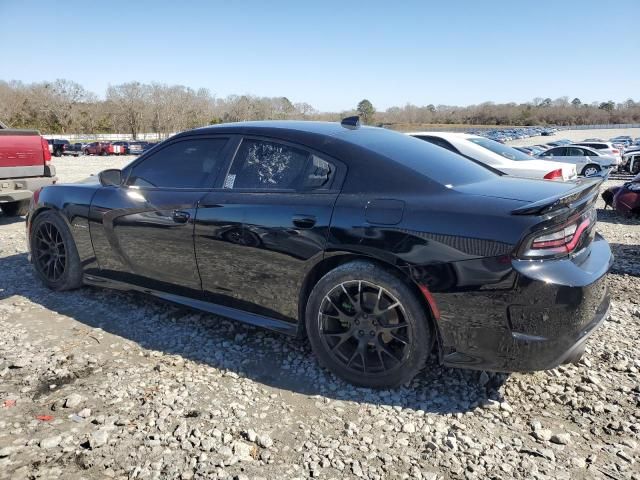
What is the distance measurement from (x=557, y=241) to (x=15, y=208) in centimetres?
899

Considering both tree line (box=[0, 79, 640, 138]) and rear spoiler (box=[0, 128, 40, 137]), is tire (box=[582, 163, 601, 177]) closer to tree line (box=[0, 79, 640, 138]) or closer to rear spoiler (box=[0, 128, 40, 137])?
rear spoiler (box=[0, 128, 40, 137])

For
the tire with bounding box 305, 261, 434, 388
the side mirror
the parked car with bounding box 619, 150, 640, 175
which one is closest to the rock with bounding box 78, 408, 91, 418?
the tire with bounding box 305, 261, 434, 388

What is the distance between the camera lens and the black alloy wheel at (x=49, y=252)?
4.27 metres

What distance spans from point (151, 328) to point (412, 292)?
83.8 inches

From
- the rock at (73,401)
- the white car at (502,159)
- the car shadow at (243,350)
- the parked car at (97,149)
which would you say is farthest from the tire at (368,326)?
the parked car at (97,149)

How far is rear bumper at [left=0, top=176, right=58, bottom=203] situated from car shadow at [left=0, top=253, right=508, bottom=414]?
3356 millimetres

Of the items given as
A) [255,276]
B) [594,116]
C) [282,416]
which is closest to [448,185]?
[255,276]

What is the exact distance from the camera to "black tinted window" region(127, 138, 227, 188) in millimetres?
3406

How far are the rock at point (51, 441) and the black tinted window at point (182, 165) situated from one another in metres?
1.77

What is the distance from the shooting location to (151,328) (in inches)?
143

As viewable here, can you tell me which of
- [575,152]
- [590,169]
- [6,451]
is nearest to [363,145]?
[6,451]

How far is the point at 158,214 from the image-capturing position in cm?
346

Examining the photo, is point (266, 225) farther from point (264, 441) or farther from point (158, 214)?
point (264, 441)

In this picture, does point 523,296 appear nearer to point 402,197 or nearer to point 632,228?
point 402,197
